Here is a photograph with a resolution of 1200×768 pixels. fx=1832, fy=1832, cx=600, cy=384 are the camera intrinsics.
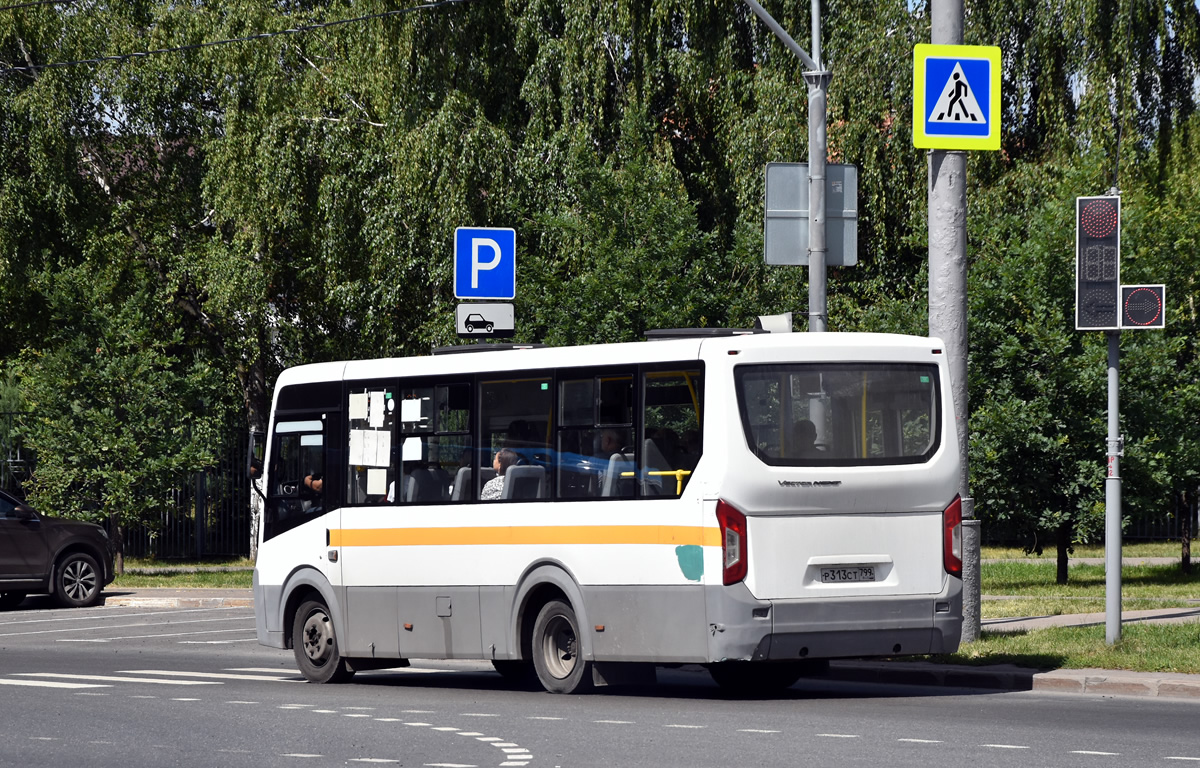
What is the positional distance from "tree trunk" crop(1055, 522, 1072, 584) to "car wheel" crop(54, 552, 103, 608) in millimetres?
14007

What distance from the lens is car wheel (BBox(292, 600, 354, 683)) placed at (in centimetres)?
1573

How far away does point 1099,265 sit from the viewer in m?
14.6

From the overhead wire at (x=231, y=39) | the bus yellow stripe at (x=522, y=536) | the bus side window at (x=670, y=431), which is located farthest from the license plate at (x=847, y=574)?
the overhead wire at (x=231, y=39)

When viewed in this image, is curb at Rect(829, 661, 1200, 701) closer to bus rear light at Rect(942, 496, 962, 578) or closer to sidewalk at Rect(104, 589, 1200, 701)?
sidewalk at Rect(104, 589, 1200, 701)

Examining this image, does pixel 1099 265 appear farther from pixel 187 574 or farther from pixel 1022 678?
pixel 187 574

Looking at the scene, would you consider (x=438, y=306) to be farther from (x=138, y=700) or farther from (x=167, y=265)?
(x=138, y=700)

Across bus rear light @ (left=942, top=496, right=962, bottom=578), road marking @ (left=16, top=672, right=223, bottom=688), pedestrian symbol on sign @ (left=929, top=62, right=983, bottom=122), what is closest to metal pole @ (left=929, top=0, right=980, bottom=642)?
pedestrian symbol on sign @ (left=929, top=62, right=983, bottom=122)

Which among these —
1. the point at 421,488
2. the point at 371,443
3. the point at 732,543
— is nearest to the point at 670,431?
the point at 732,543

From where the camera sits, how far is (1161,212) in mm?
27078

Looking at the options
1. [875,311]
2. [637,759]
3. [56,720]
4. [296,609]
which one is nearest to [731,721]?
[637,759]

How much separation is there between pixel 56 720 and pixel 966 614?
7697mm

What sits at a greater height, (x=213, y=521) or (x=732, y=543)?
(x=732, y=543)

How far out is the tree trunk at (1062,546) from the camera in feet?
86.7

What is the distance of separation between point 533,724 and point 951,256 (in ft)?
21.3
